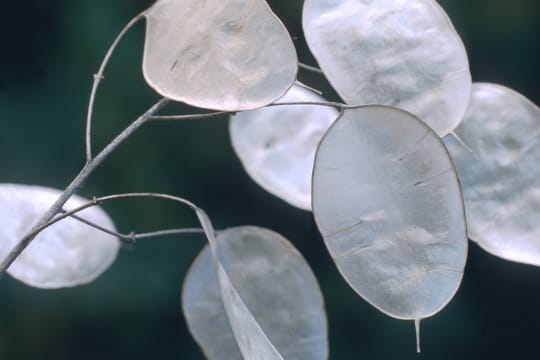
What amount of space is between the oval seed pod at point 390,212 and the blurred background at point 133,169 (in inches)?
26.5

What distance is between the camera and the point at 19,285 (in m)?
1.08

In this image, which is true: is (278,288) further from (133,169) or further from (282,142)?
(133,169)

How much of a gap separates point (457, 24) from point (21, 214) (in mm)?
759

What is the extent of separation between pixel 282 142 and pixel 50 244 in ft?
0.68

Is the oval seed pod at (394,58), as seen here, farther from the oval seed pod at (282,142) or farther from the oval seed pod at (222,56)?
the oval seed pod at (282,142)

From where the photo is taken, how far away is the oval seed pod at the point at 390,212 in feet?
1.29

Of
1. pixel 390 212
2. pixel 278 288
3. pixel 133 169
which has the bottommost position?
pixel 133 169

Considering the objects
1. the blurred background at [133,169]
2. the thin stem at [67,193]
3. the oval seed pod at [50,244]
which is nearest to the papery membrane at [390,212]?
the thin stem at [67,193]

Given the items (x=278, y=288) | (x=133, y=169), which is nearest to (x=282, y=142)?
(x=278, y=288)

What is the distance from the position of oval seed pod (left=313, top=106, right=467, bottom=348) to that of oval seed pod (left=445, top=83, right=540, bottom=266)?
73 mm

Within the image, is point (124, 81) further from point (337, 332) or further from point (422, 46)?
point (422, 46)

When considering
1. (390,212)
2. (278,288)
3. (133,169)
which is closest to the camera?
(390,212)

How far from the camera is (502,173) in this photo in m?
0.47

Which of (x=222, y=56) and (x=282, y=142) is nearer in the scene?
(x=222, y=56)
